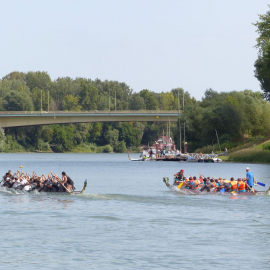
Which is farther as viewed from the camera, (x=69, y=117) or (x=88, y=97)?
(x=88, y=97)

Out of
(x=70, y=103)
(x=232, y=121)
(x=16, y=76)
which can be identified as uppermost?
(x=16, y=76)

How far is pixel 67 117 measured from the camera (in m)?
134

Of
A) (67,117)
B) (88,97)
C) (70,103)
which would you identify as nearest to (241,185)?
(67,117)

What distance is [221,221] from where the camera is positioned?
34.3 meters

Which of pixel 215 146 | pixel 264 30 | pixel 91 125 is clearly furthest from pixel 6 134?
pixel 264 30

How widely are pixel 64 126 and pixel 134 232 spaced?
14197cm

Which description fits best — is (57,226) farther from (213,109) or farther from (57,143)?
(57,143)

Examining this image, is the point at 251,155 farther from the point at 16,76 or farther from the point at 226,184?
the point at 16,76

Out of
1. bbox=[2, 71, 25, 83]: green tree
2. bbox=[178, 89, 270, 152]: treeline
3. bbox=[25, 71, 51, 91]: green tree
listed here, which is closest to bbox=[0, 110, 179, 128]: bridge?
bbox=[178, 89, 270, 152]: treeline

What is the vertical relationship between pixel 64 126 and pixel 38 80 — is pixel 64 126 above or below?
below

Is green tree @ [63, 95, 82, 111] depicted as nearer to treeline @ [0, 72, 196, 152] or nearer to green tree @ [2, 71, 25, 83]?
treeline @ [0, 72, 196, 152]

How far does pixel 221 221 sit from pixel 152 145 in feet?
532

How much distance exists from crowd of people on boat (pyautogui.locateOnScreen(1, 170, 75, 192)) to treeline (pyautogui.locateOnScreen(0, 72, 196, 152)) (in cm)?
10452

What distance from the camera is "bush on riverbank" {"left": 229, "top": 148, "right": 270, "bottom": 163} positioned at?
9036 cm
